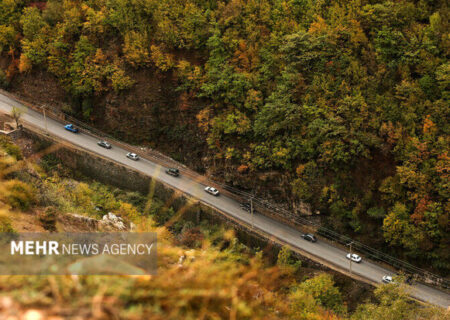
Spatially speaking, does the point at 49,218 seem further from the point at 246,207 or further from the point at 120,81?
the point at 120,81

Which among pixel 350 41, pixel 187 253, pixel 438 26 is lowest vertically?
pixel 187 253

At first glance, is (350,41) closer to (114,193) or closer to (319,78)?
(319,78)

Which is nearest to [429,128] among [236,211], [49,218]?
[236,211]

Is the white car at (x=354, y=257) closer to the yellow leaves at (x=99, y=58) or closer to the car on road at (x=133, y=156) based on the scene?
the car on road at (x=133, y=156)

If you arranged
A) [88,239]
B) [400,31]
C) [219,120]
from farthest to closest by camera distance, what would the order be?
[219,120], [400,31], [88,239]

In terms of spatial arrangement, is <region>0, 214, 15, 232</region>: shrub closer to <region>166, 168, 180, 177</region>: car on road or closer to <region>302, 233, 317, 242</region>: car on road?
<region>302, 233, 317, 242</region>: car on road

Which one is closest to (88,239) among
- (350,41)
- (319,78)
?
(319,78)

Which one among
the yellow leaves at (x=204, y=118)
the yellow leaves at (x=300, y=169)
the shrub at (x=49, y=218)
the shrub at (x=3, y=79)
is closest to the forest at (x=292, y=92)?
the yellow leaves at (x=300, y=169)
